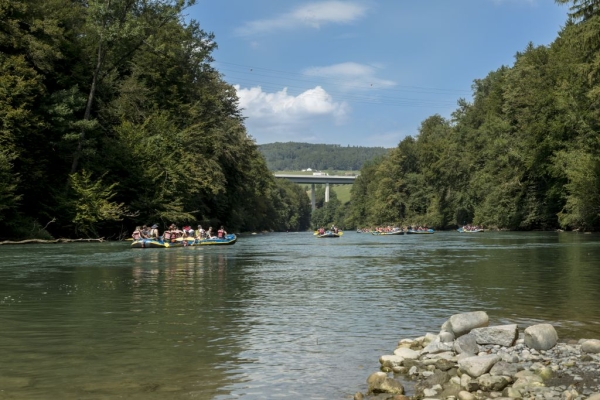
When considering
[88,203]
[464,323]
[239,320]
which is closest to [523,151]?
[88,203]

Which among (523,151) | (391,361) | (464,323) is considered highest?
(523,151)

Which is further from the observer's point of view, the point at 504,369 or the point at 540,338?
the point at 540,338

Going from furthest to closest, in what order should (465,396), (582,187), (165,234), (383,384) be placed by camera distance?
(582,187), (165,234), (383,384), (465,396)

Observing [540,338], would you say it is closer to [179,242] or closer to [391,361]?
[391,361]

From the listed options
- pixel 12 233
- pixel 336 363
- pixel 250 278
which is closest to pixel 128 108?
pixel 12 233

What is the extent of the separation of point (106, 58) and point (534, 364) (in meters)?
52.8

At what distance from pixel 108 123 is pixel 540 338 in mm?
51812

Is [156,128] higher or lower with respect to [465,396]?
higher

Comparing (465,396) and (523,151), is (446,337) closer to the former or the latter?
(465,396)

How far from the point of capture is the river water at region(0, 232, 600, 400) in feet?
29.3

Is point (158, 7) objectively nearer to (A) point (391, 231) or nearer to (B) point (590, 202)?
(B) point (590, 202)

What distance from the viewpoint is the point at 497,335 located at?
9602mm

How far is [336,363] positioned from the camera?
32.7 feet

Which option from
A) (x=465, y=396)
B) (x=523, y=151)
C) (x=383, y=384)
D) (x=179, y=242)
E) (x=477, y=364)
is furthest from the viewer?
(x=523, y=151)
